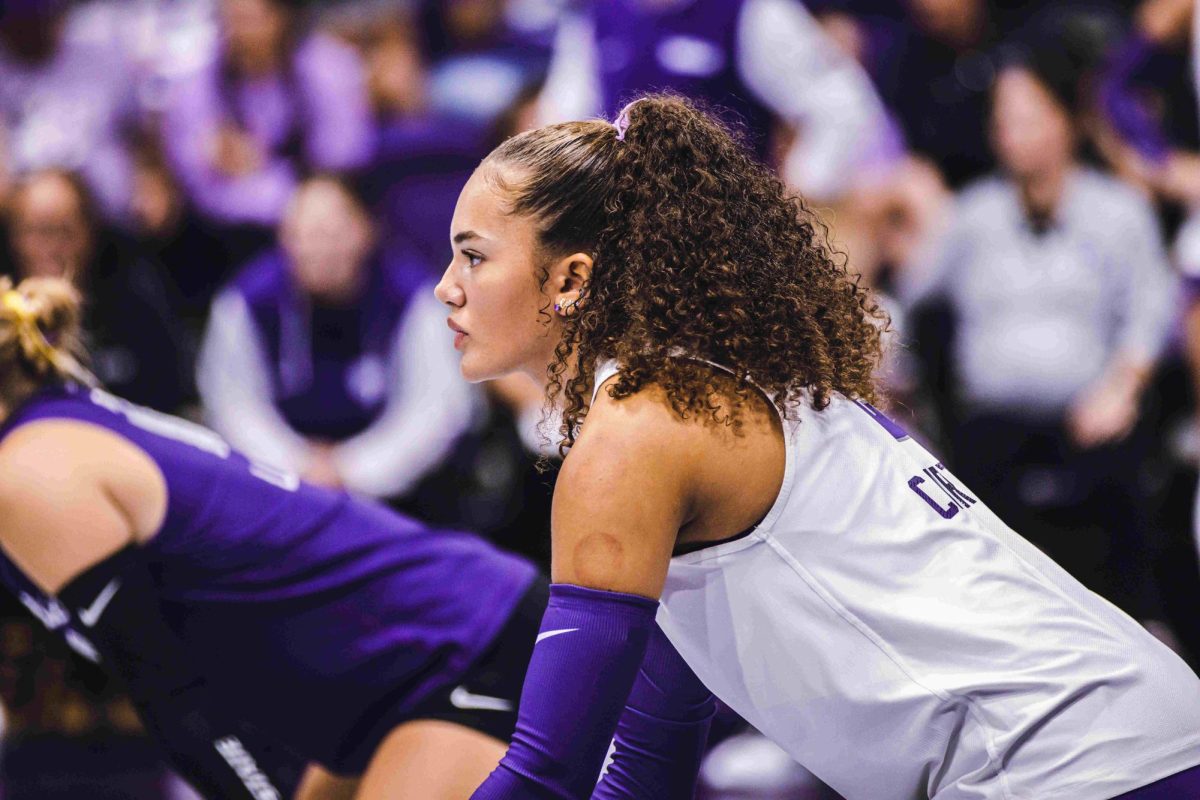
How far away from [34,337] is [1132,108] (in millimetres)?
3660

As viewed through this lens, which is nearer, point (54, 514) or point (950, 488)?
point (950, 488)

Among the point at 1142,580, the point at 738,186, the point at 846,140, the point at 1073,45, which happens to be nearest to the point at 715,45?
the point at 846,140

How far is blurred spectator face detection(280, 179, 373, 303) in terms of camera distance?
454 cm

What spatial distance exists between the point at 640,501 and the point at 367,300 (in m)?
3.48

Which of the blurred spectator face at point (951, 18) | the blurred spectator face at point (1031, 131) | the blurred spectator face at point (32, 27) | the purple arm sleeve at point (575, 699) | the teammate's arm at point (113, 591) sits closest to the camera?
the purple arm sleeve at point (575, 699)

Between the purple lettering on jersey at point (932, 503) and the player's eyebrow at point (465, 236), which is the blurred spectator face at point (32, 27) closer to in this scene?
the player's eyebrow at point (465, 236)

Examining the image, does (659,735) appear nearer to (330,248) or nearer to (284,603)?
(284,603)

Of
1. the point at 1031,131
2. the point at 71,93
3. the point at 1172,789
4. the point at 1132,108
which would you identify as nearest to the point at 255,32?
the point at 71,93

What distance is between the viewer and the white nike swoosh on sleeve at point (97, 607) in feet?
6.15

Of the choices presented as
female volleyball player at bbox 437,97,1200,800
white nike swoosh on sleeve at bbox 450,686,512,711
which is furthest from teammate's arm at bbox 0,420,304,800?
female volleyball player at bbox 437,97,1200,800

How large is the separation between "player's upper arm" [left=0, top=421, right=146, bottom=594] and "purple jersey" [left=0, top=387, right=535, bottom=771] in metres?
0.09

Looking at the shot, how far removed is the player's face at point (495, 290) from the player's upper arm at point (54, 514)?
0.75 m

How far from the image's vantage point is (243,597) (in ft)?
6.75

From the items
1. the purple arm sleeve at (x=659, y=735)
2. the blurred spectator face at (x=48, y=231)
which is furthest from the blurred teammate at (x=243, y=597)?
the blurred spectator face at (x=48, y=231)
